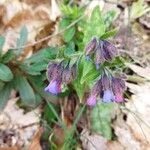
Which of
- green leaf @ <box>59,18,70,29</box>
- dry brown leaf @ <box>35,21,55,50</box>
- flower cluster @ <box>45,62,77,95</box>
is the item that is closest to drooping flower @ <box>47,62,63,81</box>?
flower cluster @ <box>45,62,77,95</box>

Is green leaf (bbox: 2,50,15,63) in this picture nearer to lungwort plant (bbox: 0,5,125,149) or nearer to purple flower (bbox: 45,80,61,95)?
lungwort plant (bbox: 0,5,125,149)

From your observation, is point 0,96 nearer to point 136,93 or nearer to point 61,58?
point 61,58

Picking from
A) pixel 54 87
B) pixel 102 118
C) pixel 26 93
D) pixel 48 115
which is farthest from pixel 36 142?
pixel 54 87

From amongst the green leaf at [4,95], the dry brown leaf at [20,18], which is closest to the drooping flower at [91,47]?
the green leaf at [4,95]

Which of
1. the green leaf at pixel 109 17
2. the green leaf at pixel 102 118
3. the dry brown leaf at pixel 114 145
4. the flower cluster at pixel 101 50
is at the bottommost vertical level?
the dry brown leaf at pixel 114 145

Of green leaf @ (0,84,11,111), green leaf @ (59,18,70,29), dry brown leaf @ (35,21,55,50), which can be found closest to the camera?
green leaf @ (0,84,11,111)

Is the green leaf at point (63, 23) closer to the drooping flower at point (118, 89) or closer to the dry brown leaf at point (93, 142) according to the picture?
the dry brown leaf at point (93, 142)

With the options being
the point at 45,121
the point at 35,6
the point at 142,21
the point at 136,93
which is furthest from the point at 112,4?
the point at 45,121
